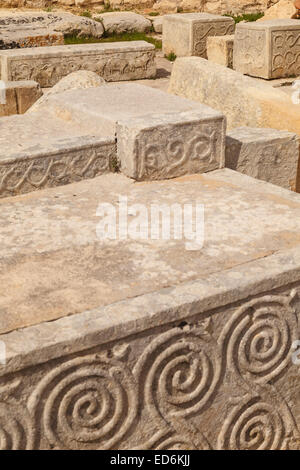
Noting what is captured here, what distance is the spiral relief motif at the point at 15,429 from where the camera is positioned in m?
2.25

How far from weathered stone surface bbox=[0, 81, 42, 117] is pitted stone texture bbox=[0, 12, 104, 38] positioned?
168 inches

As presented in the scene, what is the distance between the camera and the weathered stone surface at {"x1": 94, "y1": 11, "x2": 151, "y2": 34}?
12219 millimetres

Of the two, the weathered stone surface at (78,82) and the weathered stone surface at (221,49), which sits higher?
the weathered stone surface at (78,82)

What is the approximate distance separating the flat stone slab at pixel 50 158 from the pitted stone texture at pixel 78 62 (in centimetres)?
435

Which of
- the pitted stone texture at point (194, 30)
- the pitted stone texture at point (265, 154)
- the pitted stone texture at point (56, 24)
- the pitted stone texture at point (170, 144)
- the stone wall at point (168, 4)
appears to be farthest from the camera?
the stone wall at point (168, 4)

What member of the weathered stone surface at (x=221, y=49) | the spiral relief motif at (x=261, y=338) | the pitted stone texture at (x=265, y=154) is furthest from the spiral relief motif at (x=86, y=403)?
the weathered stone surface at (x=221, y=49)

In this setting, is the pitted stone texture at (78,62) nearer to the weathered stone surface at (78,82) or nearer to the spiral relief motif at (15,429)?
the weathered stone surface at (78,82)

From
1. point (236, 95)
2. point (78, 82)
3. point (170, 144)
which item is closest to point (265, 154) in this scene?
point (170, 144)

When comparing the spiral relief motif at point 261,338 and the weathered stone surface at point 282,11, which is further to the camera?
the weathered stone surface at point 282,11

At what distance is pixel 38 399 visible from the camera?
2297 millimetres

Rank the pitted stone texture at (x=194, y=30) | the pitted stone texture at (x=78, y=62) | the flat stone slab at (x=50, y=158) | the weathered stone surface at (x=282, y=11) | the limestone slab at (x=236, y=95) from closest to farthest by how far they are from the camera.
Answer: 1. the flat stone slab at (x=50, y=158)
2. the limestone slab at (x=236, y=95)
3. the pitted stone texture at (x=78, y=62)
4. the pitted stone texture at (x=194, y=30)
5. the weathered stone surface at (x=282, y=11)

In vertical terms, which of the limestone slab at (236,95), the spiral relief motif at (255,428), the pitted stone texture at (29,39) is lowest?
the spiral relief motif at (255,428)

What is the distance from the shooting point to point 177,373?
101 inches
